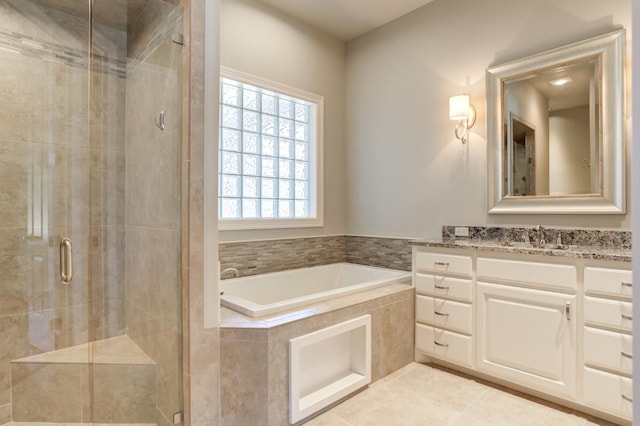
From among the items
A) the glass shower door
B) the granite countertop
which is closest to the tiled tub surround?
the glass shower door

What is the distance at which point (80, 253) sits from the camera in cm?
232

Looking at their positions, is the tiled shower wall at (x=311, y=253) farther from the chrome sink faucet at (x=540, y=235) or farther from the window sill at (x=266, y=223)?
the chrome sink faucet at (x=540, y=235)

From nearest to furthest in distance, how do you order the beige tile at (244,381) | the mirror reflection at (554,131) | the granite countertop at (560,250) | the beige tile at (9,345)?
1. the beige tile at (244,381)
2. the granite countertop at (560,250)
3. the beige tile at (9,345)
4. the mirror reflection at (554,131)

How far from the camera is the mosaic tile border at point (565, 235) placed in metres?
2.16

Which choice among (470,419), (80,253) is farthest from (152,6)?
(470,419)

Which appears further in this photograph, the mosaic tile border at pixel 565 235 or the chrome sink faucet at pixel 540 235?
the chrome sink faucet at pixel 540 235

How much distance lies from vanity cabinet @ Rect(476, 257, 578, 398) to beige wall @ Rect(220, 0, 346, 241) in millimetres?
1735

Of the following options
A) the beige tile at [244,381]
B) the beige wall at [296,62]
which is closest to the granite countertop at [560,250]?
the beige wall at [296,62]

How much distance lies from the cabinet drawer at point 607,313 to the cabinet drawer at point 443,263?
67 centimetres

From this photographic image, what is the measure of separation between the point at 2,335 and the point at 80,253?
588mm

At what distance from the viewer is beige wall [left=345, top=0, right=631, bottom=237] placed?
8.09 ft

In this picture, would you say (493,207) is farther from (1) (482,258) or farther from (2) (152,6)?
(2) (152,6)

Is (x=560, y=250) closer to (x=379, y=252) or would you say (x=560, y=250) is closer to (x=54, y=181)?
(x=379, y=252)

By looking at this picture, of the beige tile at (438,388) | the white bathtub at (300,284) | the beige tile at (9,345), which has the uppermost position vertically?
the white bathtub at (300,284)
